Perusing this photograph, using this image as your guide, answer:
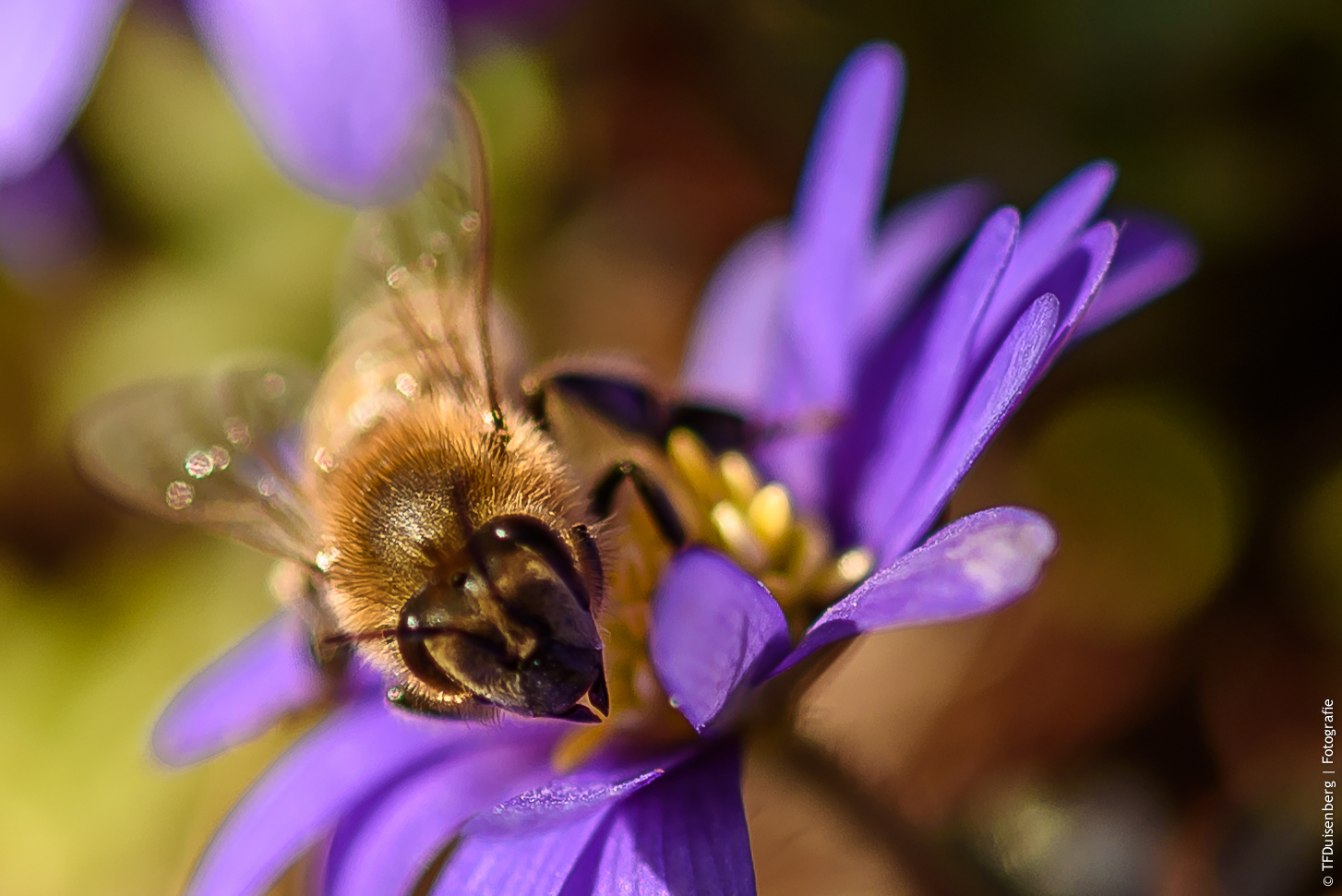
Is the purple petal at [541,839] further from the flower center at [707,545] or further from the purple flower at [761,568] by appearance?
the flower center at [707,545]

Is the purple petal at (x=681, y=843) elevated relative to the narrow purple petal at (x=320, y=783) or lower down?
elevated

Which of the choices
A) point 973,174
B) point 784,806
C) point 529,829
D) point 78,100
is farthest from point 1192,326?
point 78,100

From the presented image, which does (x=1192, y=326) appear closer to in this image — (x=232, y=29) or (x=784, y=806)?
(x=784, y=806)

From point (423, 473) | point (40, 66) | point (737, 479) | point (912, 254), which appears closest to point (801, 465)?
point (737, 479)

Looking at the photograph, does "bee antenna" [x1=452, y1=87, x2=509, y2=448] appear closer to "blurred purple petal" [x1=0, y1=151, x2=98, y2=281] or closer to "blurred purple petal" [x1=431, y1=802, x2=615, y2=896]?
"blurred purple petal" [x1=431, y1=802, x2=615, y2=896]

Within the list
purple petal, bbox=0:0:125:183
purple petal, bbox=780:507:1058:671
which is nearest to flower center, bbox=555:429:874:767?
purple petal, bbox=780:507:1058:671

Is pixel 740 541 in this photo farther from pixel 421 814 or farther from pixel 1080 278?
pixel 1080 278

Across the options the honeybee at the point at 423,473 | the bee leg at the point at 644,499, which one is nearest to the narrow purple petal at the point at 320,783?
the honeybee at the point at 423,473
